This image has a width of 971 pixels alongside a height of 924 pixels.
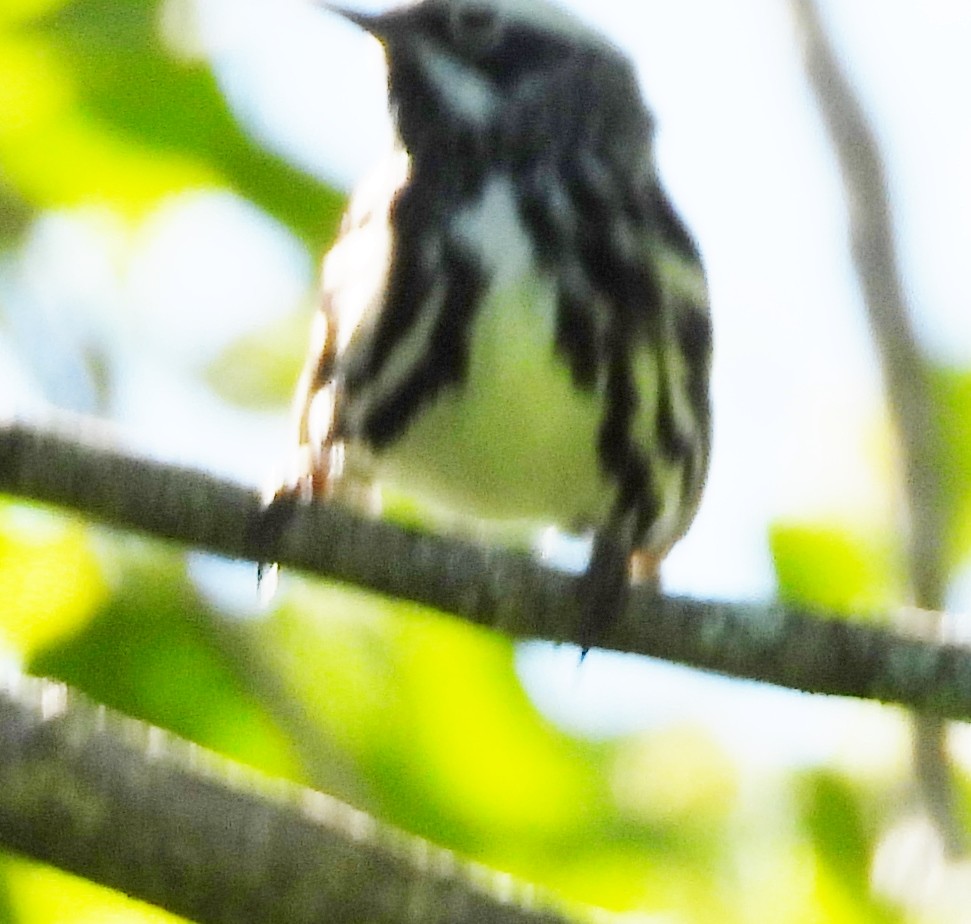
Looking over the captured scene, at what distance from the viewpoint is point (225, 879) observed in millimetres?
1809

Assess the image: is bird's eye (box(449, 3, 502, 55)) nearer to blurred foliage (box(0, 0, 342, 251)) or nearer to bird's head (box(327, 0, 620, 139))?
bird's head (box(327, 0, 620, 139))

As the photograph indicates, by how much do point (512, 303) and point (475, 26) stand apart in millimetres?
505

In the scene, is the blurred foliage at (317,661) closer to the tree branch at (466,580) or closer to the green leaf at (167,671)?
the green leaf at (167,671)

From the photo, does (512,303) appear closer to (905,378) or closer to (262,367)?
(905,378)

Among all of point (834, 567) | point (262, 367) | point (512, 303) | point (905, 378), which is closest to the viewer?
point (512, 303)

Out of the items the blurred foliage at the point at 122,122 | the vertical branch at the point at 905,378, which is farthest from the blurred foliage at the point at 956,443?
the blurred foliage at the point at 122,122

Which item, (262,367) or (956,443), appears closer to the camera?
(956,443)

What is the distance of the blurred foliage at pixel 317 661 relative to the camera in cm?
261

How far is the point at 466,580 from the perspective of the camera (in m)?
1.93

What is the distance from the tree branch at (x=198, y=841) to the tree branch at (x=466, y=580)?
Answer: 0.73 ft

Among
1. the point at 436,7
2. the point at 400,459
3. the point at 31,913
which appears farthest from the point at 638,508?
the point at 31,913

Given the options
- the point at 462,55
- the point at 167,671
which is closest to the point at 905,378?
the point at 462,55

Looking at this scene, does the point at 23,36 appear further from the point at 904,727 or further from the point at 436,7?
the point at 904,727

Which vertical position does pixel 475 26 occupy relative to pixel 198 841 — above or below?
above
